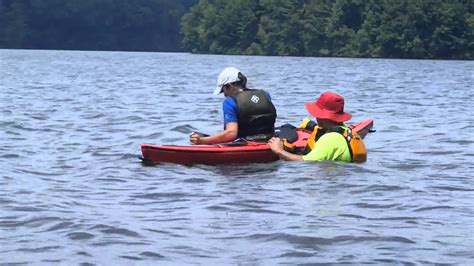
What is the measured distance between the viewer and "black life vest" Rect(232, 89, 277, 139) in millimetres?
12141

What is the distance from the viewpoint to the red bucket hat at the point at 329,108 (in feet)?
35.9

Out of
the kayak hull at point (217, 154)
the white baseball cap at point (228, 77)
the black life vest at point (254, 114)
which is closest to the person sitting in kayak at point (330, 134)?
the kayak hull at point (217, 154)

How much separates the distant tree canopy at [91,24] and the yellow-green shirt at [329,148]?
121 metres

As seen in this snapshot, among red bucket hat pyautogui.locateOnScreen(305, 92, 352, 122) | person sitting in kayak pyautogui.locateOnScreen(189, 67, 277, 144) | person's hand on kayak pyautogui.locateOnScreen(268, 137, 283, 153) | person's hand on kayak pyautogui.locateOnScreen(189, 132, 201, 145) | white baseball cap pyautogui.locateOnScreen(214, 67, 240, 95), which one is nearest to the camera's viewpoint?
red bucket hat pyautogui.locateOnScreen(305, 92, 352, 122)

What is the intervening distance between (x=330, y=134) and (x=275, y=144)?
86cm

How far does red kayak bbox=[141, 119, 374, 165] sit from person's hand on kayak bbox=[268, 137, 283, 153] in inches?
7.0

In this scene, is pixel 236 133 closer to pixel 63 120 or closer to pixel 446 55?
pixel 63 120

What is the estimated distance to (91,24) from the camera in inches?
5773

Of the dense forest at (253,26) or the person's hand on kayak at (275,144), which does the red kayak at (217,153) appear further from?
the dense forest at (253,26)

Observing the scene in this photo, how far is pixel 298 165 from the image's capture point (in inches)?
461

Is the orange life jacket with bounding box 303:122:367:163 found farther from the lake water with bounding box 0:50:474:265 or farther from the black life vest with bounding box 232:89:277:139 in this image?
the black life vest with bounding box 232:89:277:139

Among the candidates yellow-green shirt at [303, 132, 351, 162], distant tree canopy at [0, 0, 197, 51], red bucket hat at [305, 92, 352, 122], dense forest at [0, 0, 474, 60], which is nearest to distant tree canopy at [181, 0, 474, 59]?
dense forest at [0, 0, 474, 60]

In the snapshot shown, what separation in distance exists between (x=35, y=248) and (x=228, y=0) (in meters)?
103

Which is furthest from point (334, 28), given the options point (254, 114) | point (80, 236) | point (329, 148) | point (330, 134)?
point (80, 236)
